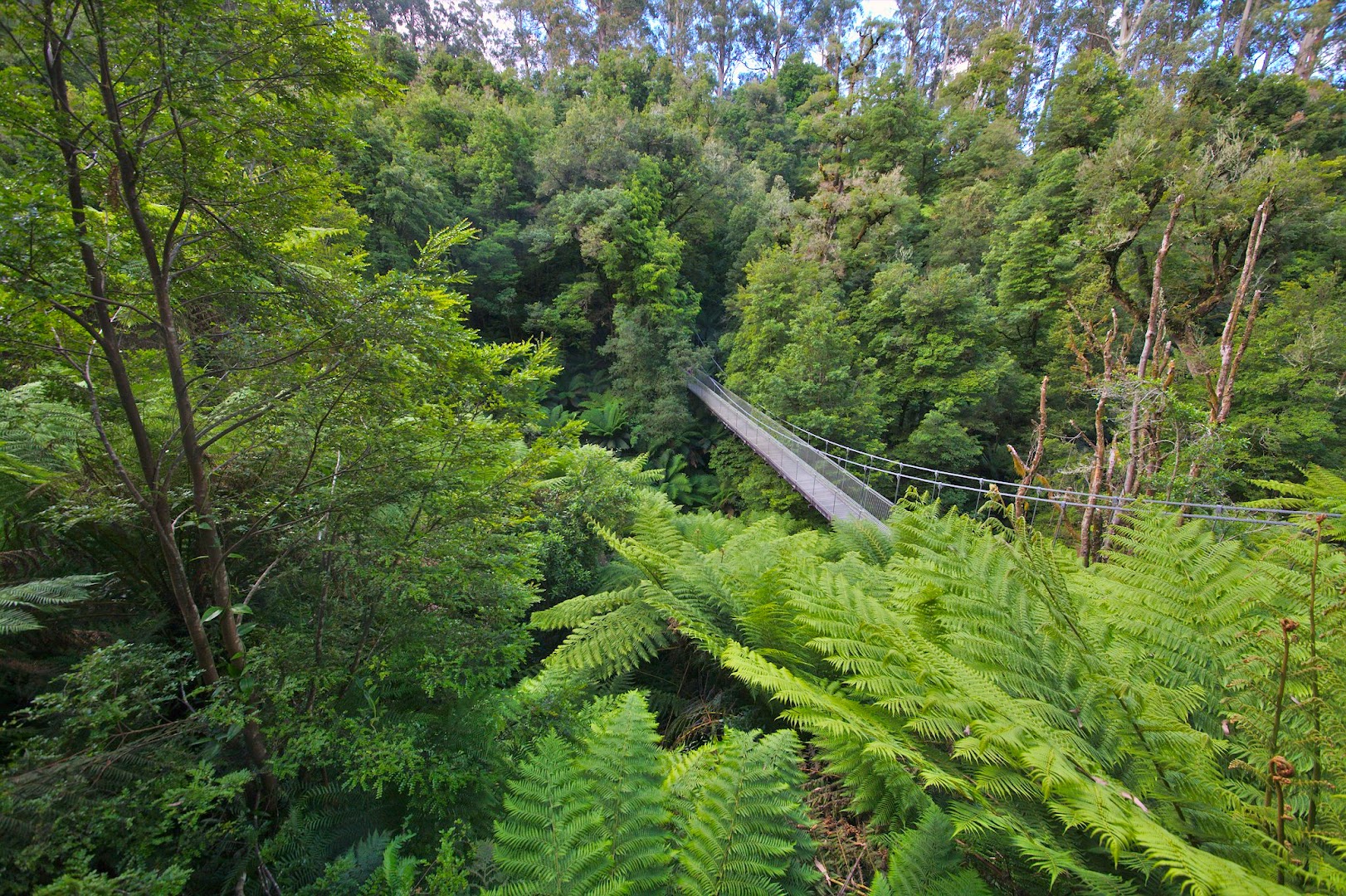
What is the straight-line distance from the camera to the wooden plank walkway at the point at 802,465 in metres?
6.22

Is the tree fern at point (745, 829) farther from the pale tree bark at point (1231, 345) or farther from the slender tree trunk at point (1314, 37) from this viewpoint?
the slender tree trunk at point (1314, 37)

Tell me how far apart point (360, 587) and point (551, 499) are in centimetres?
282

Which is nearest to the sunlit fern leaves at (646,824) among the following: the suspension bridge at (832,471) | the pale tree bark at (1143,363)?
the pale tree bark at (1143,363)

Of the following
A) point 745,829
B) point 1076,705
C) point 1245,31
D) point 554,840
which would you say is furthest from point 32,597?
point 1245,31

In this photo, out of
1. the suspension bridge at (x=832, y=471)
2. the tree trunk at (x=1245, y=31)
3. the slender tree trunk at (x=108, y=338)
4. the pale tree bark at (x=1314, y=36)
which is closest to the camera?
the slender tree trunk at (x=108, y=338)

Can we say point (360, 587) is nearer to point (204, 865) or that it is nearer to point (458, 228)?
point (204, 865)

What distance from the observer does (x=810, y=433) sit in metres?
8.59

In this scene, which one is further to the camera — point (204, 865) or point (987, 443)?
point (987, 443)

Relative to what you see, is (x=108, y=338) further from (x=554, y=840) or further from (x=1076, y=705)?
(x=1076, y=705)

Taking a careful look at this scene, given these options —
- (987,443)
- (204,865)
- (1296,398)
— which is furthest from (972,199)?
(204,865)

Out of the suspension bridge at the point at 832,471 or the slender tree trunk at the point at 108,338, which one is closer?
the slender tree trunk at the point at 108,338

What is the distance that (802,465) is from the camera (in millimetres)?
7977

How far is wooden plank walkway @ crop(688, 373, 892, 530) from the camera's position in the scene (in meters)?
6.22

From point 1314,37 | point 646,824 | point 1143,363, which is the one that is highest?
point 1314,37
